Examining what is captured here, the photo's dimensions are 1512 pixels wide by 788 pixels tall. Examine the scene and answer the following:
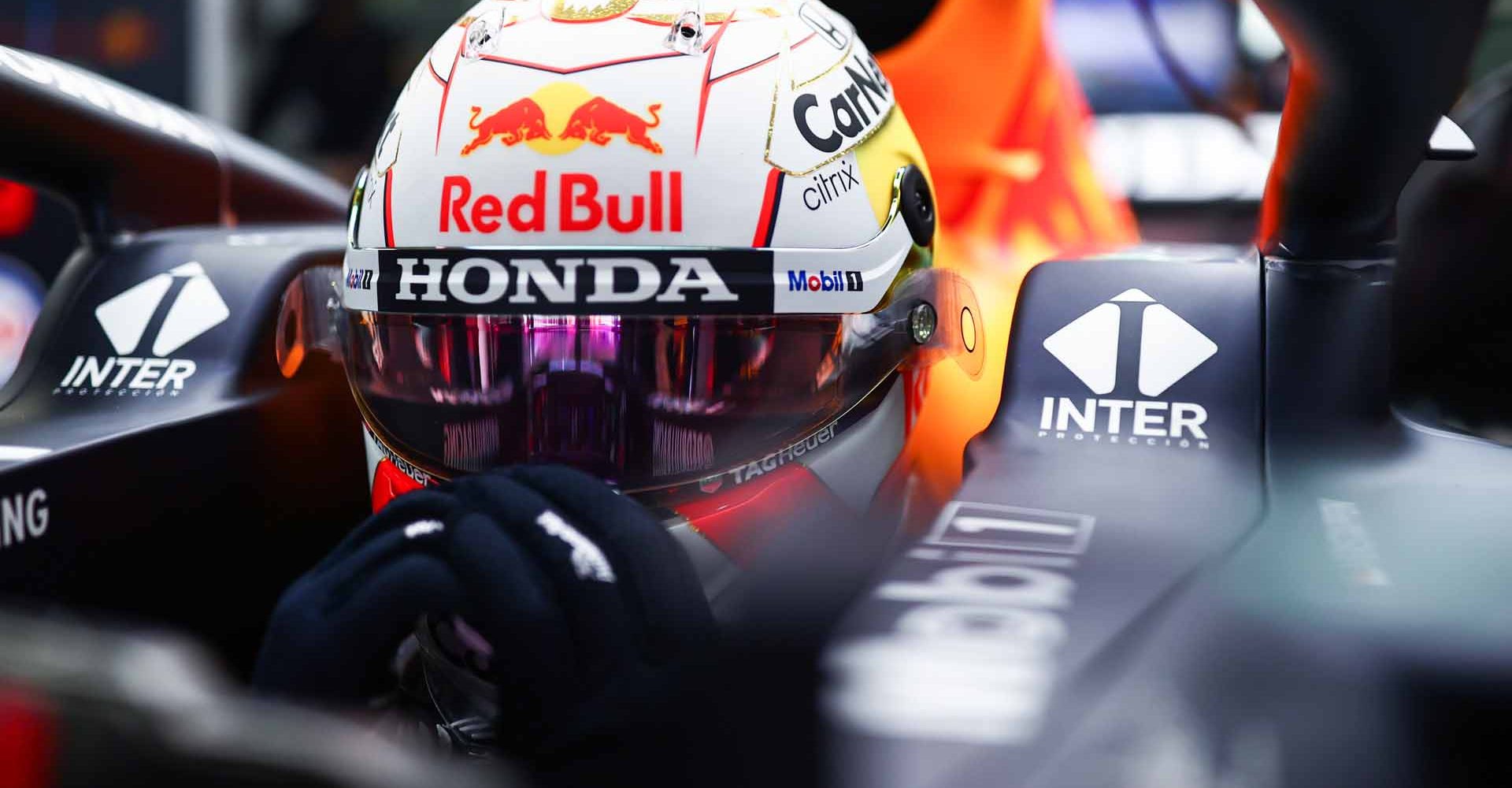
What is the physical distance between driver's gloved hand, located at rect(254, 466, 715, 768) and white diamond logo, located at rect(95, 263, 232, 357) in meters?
0.46

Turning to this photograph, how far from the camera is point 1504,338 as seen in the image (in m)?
1.34

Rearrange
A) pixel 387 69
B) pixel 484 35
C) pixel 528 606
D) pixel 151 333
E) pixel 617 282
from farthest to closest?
pixel 387 69
pixel 151 333
pixel 484 35
pixel 617 282
pixel 528 606

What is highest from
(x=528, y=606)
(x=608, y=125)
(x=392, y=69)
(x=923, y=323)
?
(x=392, y=69)

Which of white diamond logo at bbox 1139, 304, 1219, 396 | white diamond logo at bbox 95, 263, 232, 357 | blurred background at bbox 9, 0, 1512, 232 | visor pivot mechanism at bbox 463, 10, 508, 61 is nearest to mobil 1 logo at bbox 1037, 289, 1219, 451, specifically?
white diamond logo at bbox 1139, 304, 1219, 396

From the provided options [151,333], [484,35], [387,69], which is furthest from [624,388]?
[387,69]

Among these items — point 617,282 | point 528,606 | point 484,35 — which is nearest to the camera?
point 528,606

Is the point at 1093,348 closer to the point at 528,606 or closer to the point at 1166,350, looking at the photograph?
the point at 1166,350

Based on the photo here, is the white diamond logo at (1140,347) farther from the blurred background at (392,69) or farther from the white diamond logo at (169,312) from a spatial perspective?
the blurred background at (392,69)

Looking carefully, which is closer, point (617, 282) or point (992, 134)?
point (617, 282)

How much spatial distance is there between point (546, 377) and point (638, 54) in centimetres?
22

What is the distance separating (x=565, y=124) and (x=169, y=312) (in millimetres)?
417

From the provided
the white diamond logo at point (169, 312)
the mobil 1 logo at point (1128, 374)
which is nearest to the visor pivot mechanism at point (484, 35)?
the white diamond logo at point (169, 312)

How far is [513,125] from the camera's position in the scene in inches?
32.4

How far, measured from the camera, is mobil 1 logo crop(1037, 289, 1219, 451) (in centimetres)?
82
